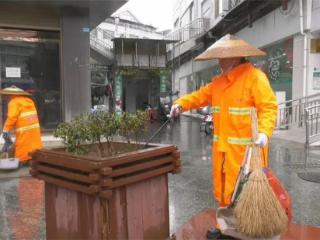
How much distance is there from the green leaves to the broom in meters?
0.97

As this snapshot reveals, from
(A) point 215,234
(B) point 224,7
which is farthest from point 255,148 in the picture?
(B) point 224,7

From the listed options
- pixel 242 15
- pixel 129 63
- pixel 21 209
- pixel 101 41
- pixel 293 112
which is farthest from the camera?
pixel 101 41

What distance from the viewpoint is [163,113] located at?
23016mm

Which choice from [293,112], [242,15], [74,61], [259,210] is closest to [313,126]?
[293,112]

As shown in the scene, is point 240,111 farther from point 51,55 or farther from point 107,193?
point 51,55

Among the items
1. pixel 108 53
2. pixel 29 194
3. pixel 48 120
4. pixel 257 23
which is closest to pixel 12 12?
pixel 48 120

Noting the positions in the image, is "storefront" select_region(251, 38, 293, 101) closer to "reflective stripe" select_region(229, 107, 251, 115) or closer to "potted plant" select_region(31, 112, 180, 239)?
"reflective stripe" select_region(229, 107, 251, 115)

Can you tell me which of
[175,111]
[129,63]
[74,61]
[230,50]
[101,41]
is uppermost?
[101,41]

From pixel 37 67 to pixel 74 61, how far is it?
1.02 meters

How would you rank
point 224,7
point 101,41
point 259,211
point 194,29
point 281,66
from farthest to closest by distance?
point 194,29 → point 101,41 → point 224,7 → point 281,66 → point 259,211

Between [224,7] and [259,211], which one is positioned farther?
[224,7]

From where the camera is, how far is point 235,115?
12.0 feet

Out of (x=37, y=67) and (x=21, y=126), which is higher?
(x=37, y=67)

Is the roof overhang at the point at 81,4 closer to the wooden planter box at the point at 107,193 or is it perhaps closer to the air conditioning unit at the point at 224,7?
the wooden planter box at the point at 107,193
